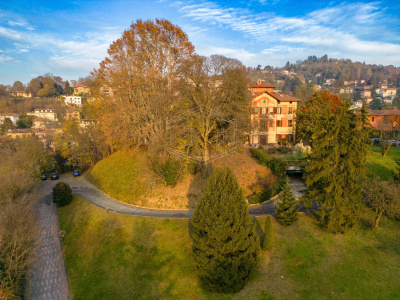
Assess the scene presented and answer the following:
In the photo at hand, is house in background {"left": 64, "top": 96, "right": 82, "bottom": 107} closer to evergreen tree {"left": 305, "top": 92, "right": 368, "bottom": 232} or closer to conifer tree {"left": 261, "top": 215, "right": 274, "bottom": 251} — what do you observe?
conifer tree {"left": 261, "top": 215, "right": 274, "bottom": 251}

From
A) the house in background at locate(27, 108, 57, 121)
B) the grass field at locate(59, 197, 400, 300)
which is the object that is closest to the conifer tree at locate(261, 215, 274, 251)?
the grass field at locate(59, 197, 400, 300)

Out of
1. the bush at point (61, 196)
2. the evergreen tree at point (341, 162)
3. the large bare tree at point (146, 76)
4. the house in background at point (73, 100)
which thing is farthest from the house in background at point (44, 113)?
the evergreen tree at point (341, 162)

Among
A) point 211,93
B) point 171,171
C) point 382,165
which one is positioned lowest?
point 382,165

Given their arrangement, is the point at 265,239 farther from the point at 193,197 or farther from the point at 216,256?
the point at 193,197

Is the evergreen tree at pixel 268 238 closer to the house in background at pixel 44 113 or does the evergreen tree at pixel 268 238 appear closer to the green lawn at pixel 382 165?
the green lawn at pixel 382 165

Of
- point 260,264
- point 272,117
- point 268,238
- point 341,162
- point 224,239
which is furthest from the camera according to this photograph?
point 272,117

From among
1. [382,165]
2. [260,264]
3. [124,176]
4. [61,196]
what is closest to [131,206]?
[124,176]

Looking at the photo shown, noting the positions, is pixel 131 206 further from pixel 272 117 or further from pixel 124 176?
pixel 272 117
